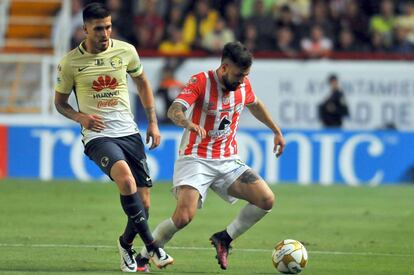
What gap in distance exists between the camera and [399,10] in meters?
25.2

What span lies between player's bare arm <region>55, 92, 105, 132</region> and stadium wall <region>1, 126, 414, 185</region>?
413 inches

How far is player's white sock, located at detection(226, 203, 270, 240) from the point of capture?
10.8 m

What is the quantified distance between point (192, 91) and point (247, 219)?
4.15ft

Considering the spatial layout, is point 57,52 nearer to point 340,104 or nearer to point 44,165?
point 44,165

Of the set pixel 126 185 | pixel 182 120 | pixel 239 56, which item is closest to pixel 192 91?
pixel 182 120

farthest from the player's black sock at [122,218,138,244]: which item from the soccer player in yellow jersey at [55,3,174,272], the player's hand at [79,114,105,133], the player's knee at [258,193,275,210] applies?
the player's knee at [258,193,275,210]

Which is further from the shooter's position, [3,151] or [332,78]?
[332,78]

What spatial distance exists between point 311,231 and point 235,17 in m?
10.2

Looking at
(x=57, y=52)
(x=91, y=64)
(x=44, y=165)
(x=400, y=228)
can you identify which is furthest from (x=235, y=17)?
(x=91, y=64)

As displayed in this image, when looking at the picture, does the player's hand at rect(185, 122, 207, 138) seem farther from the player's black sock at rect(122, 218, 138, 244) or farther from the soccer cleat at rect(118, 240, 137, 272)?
the soccer cleat at rect(118, 240, 137, 272)

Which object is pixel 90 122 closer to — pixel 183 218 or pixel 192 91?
pixel 192 91

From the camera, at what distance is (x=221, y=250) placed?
10.8m

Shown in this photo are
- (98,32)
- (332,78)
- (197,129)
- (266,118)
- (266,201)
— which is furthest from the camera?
(332,78)

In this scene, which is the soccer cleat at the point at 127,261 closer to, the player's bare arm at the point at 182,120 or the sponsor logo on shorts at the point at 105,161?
the sponsor logo on shorts at the point at 105,161
